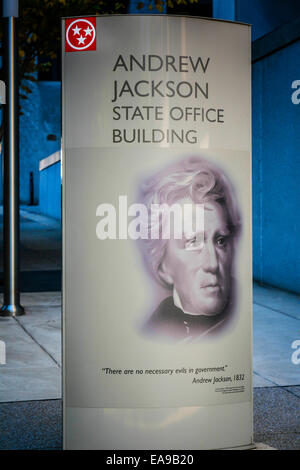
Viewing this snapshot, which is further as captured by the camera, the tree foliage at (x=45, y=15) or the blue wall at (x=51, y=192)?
the blue wall at (x=51, y=192)

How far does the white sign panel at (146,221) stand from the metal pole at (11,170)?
4.91 m

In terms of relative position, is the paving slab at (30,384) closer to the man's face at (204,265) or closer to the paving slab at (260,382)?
the paving slab at (260,382)

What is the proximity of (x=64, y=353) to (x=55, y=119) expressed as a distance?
123 feet

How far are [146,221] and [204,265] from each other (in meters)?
0.38

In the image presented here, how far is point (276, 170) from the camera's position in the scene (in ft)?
36.7

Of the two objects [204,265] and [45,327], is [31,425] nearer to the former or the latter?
[204,265]

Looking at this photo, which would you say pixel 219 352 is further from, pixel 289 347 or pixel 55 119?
pixel 55 119

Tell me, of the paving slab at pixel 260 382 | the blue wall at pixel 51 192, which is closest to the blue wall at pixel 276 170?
the paving slab at pixel 260 382

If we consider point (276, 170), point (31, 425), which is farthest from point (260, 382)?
point (276, 170)

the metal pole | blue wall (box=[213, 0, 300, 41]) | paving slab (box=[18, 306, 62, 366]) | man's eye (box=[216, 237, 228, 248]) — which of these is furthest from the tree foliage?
man's eye (box=[216, 237, 228, 248])

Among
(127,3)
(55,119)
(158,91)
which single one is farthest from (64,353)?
(55,119)

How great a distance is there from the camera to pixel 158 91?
400 cm

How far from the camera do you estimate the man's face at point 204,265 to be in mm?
4059

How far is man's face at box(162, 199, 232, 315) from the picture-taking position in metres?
4.06
